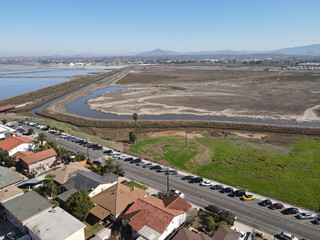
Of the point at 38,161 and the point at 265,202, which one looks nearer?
the point at 265,202

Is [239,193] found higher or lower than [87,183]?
lower

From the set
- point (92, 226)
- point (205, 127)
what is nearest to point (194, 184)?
point (92, 226)

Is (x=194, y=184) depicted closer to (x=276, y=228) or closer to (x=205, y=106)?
(x=276, y=228)

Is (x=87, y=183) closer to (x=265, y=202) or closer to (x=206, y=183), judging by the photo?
(x=206, y=183)

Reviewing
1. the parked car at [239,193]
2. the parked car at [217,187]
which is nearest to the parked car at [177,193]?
the parked car at [217,187]

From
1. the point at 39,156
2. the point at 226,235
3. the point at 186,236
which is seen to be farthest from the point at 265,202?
the point at 39,156

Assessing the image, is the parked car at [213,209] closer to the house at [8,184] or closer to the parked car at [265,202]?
the parked car at [265,202]
